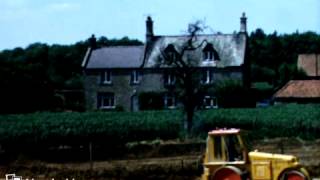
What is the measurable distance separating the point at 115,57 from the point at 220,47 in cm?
1207

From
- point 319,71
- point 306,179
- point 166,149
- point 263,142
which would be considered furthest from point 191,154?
point 319,71

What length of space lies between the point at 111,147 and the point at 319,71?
58.5 metres

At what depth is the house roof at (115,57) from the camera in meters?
84.1

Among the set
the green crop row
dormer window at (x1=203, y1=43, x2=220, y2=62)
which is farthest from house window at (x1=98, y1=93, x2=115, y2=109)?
the green crop row

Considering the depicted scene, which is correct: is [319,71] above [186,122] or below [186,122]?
above

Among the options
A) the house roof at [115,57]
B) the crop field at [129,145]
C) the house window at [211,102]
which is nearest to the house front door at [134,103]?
the house roof at [115,57]

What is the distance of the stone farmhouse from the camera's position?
261ft

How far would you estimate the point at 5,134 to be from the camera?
41.6 m

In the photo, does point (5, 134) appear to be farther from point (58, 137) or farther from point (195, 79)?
point (195, 79)

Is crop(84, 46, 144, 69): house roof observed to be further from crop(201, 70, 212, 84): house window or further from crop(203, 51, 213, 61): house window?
crop(201, 70, 212, 84): house window

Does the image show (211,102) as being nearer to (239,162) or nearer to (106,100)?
(106,100)

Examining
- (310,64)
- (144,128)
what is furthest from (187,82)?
(310,64)

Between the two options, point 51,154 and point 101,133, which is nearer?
point 51,154

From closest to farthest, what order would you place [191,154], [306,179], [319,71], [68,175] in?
[306,179] < [68,175] < [191,154] < [319,71]
